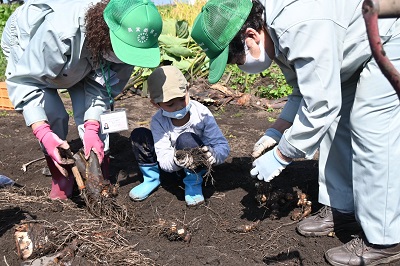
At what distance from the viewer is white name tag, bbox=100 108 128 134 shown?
3.08 metres

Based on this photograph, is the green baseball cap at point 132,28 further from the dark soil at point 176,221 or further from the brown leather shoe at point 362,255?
the brown leather shoe at point 362,255

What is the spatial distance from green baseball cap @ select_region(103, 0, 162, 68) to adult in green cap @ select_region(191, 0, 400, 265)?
0.33 meters

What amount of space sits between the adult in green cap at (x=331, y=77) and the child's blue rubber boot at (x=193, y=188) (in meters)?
0.74

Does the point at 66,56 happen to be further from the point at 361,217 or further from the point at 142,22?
the point at 361,217

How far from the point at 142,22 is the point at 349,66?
1105 mm

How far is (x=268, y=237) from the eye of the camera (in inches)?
109

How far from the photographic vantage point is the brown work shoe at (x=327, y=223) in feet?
9.13

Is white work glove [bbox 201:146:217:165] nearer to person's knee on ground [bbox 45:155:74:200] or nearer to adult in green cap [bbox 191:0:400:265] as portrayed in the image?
adult in green cap [bbox 191:0:400:265]

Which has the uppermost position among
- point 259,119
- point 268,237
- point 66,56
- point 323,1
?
point 323,1

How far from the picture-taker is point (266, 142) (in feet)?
9.53

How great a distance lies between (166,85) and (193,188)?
0.72 m

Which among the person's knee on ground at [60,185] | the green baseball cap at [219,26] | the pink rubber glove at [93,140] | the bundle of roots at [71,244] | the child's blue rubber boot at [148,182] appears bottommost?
the person's knee on ground at [60,185]

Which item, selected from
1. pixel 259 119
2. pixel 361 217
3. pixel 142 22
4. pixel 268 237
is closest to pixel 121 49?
pixel 142 22

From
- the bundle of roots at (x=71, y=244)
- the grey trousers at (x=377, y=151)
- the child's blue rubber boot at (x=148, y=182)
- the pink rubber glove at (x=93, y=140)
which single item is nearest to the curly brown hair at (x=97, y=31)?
the pink rubber glove at (x=93, y=140)
